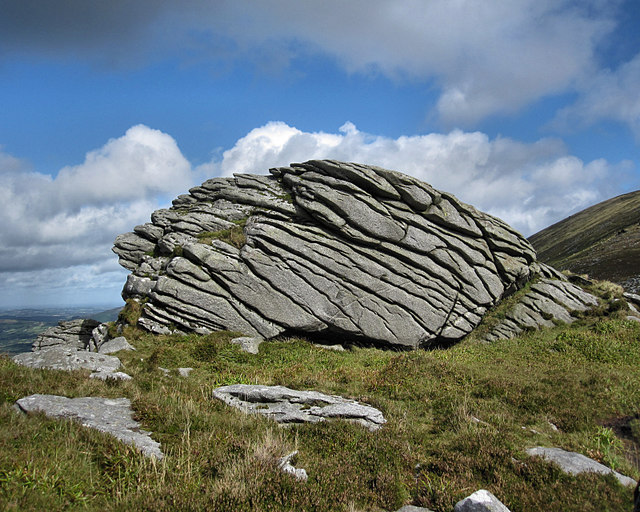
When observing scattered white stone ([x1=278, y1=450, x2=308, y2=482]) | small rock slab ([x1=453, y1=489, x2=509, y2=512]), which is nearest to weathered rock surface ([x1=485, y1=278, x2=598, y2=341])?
small rock slab ([x1=453, y1=489, x2=509, y2=512])

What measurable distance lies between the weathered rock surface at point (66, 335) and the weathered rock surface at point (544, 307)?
38.8 meters

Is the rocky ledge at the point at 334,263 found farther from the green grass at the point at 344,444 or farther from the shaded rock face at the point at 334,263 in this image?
the green grass at the point at 344,444

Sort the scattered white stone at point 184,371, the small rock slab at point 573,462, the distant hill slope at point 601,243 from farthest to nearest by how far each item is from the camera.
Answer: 1. the distant hill slope at point 601,243
2. the scattered white stone at point 184,371
3. the small rock slab at point 573,462

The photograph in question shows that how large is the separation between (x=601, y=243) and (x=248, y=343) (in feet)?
397

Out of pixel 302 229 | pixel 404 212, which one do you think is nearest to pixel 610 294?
pixel 404 212

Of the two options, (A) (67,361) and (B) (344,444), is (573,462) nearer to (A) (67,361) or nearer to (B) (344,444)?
(B) (344,444)

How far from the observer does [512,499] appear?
296 inches

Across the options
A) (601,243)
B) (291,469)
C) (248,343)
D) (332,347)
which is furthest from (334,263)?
(601,243)

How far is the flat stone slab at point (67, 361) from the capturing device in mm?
16469

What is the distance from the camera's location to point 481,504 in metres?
6.46

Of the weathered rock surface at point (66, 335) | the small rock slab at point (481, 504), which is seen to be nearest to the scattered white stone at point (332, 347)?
the small rock slab at point (481, 504)

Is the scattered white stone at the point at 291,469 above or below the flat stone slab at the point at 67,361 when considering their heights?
below

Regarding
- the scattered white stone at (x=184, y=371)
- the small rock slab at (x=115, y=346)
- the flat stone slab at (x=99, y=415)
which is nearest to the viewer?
the flat stone slab at (x=99, y=415)

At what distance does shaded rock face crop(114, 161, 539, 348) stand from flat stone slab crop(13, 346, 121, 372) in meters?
7.35
